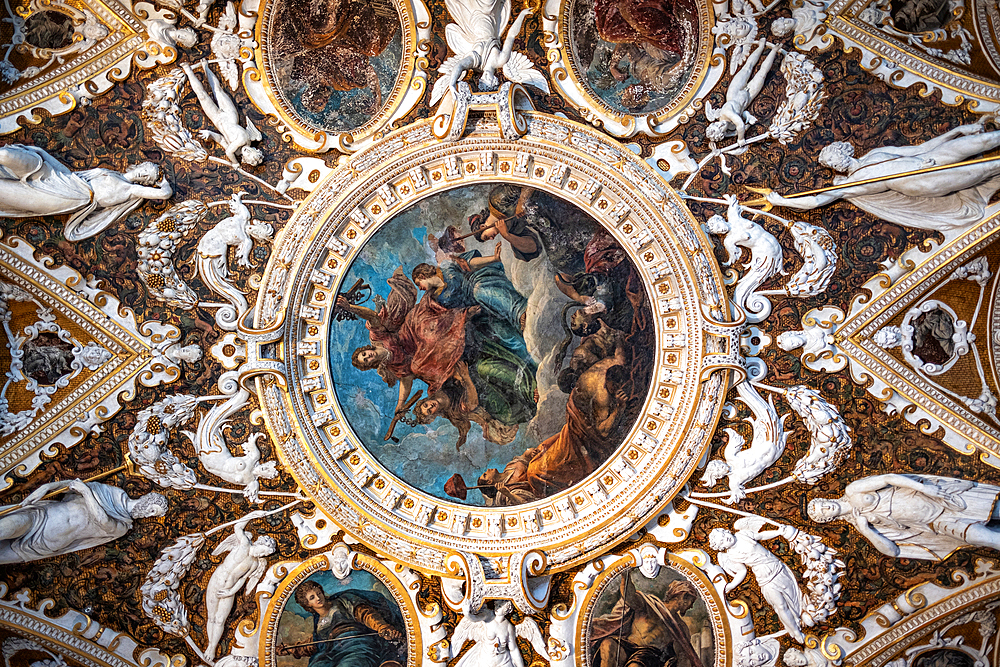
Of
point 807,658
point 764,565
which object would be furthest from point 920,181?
point 807,658

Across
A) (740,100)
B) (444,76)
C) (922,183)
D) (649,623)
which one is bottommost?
(649,623)

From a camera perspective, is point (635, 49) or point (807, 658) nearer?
point (635, 49)

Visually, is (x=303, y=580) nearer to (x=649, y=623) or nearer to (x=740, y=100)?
(x=649, y=623)

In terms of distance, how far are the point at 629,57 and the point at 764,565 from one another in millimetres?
8071

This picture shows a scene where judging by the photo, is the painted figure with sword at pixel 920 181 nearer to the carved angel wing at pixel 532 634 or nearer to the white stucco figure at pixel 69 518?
the carved angel wing at pixel 532 634

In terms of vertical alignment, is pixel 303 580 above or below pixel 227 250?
below

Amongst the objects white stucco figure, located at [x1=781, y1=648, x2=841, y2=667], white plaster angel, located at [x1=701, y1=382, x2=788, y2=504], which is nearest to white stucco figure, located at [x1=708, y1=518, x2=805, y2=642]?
white stucco figure, located at [x1=781, y1=648, x2=841, y2=667]

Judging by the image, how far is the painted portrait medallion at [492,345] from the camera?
12094 millimetres

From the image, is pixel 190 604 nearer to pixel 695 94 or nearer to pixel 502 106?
pixel 502 106

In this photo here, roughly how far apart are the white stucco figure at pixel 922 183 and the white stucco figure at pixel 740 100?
3.82ft

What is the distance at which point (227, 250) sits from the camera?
11672mm

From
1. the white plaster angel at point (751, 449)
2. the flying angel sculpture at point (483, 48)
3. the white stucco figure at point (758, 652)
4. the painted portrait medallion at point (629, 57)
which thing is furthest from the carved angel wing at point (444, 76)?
the white stucco figure at point (758, 652)

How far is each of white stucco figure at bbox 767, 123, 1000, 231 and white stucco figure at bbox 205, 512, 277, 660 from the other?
947cm

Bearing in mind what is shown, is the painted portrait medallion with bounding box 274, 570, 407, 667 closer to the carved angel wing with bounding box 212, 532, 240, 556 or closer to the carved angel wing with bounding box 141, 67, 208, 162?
the carved angel wing with bounding box 212, 532, 240, 556
